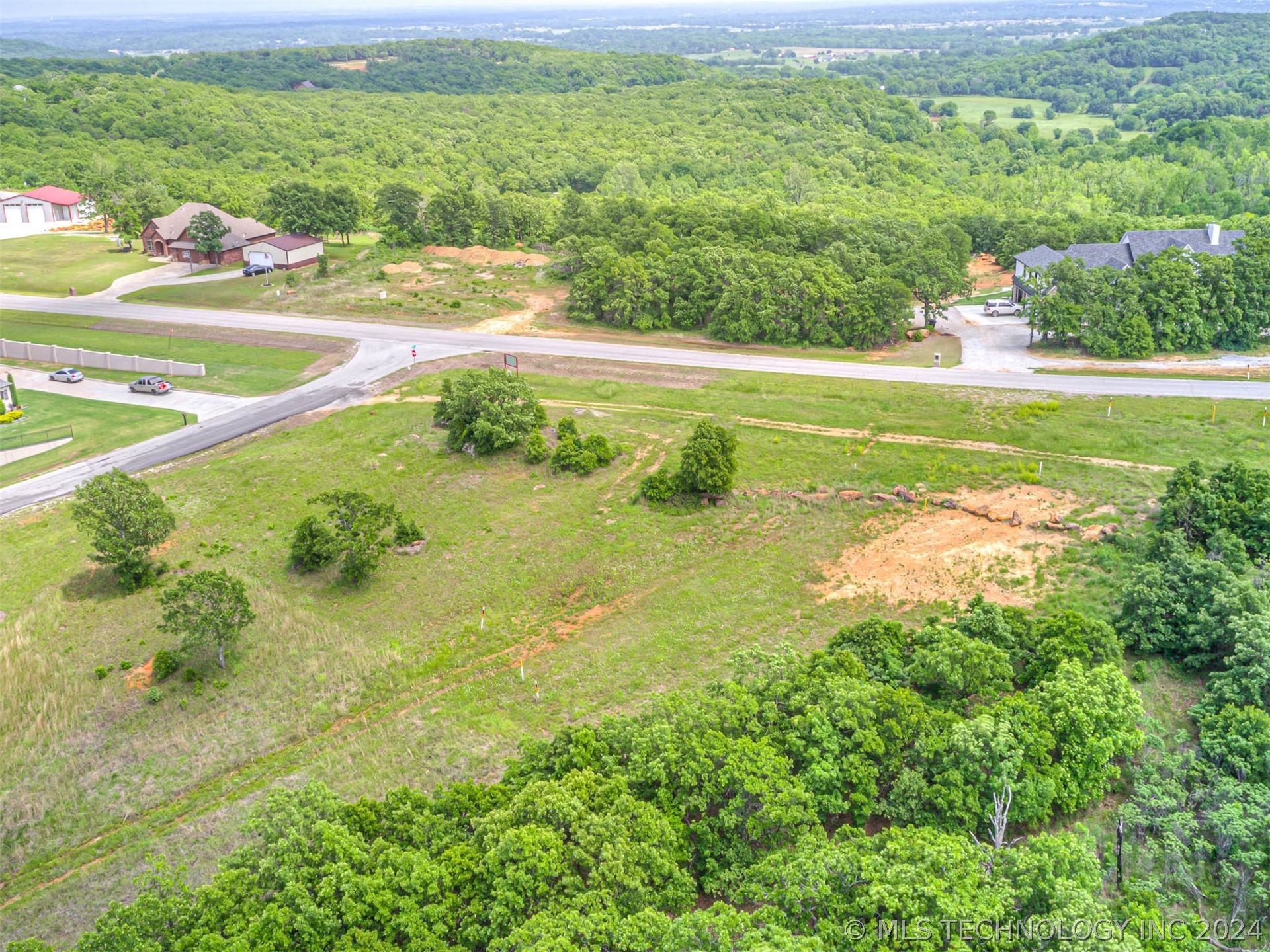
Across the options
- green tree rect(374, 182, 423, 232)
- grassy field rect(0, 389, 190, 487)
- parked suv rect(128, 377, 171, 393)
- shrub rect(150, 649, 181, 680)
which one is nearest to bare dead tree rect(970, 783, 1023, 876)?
shrub rect(150, 649, 181, 680)

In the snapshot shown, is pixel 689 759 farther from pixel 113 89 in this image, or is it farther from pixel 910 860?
pixel 113 89

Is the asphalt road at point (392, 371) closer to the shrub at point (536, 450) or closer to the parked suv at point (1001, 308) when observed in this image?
the shrub at point (536, 450)

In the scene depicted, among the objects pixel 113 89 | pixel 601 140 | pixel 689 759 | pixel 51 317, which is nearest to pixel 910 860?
pixel 689 759

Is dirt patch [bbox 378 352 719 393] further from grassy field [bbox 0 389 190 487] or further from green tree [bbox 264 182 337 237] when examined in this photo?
green tree [bbox 264 182 337 237]

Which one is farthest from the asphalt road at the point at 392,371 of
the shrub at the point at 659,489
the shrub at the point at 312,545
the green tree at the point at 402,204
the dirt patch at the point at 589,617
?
the dirt patch at the point at 589,617

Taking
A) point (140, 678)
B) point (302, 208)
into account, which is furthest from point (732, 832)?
point (302, 208)
